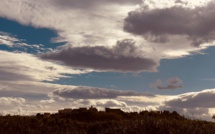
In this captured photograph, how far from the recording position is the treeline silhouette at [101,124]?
16.8 metres

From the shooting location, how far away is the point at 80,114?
104 feet

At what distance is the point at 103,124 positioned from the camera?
2409 centimetres

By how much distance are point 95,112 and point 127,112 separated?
280cm

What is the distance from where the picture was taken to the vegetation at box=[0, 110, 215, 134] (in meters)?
16.7

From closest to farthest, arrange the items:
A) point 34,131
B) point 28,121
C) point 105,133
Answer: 1. point 105,133
2. point 34,131
3. point 28,121

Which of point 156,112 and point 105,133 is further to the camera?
point 156,112

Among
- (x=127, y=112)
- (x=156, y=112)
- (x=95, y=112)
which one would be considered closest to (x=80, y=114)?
(x=95, y=112)

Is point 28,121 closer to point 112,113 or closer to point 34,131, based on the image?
point 34,131

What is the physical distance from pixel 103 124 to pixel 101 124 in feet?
0.41

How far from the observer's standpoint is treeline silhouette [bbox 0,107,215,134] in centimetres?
1677

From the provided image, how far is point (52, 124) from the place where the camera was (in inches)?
1001

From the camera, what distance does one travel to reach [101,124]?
24062mm

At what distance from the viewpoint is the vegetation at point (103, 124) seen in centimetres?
1672

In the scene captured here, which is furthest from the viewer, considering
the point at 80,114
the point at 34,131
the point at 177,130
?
the point at 80,114
